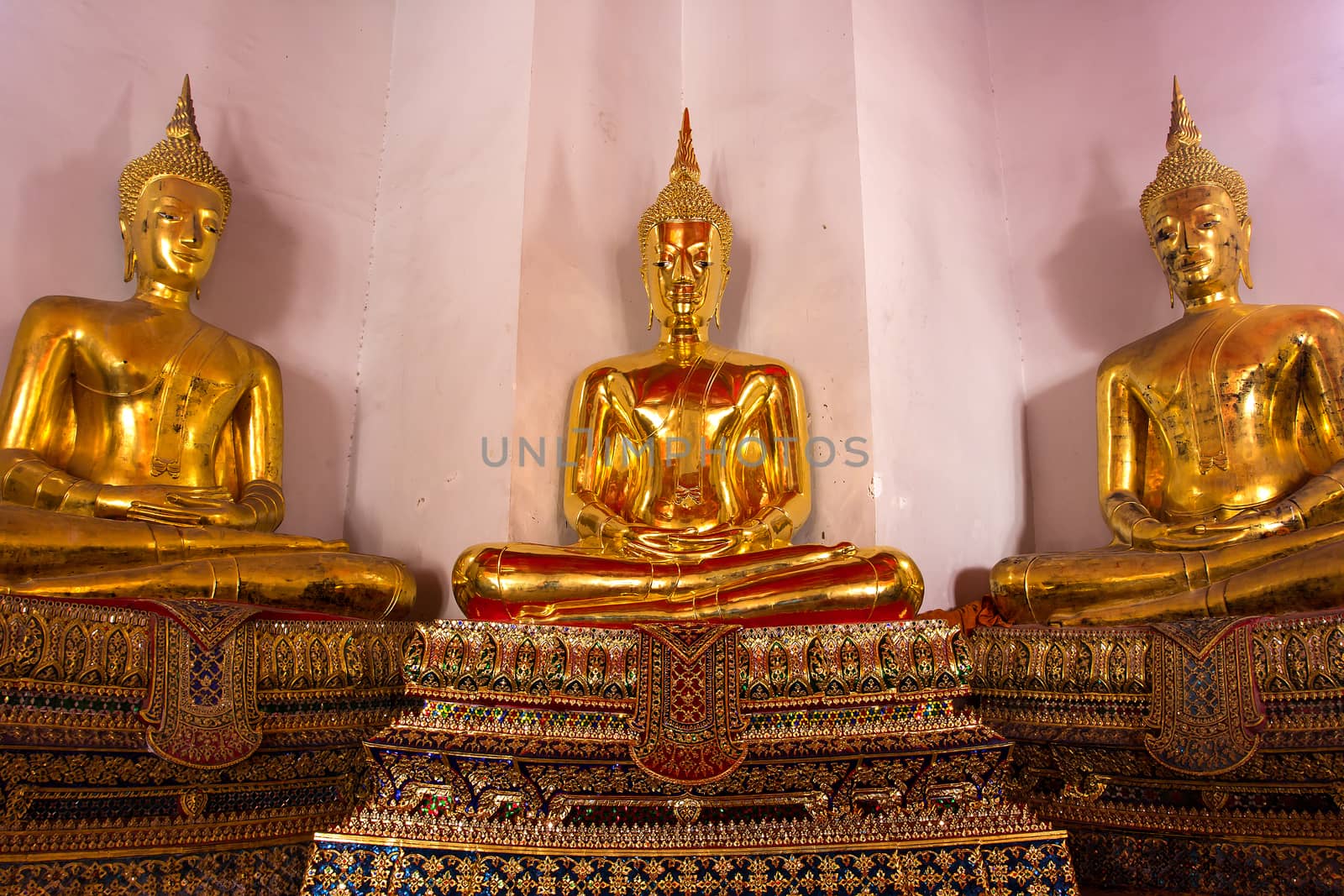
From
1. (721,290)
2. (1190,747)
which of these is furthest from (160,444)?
(1190,747)

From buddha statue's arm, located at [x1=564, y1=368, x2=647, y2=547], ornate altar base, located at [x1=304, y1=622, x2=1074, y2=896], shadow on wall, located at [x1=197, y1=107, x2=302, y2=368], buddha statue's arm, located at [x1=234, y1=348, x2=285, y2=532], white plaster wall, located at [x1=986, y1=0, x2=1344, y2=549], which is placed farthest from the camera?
shadow on wall, located at [x1=197, y1=107, x2=302, y2=368]

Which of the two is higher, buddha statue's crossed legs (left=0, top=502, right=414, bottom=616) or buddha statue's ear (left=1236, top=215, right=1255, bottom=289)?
buddha statue's ear (left=1236, top=215, right=1255, bottom=289)

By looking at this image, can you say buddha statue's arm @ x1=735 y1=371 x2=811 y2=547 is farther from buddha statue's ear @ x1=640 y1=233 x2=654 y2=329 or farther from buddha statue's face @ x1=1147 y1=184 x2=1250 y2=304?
buddha statue's face @ x1=1147 y1=184 x2=1250 y2=304

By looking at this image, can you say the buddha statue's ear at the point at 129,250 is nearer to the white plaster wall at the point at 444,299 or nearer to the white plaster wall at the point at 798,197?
the white plaster wall at the point at 444,299

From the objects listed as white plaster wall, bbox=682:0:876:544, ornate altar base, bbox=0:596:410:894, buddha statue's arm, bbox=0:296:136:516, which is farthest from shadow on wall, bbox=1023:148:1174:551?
buddha statue's arm, bbox=0:296:136:516

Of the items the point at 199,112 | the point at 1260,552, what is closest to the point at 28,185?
the point at 199,112

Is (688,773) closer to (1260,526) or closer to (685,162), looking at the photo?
(1260,526)

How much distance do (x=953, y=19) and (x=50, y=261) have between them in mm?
3076

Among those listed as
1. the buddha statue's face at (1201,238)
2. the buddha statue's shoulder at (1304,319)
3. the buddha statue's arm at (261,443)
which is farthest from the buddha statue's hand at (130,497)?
the buddha statue's shoulder at (1304,319)

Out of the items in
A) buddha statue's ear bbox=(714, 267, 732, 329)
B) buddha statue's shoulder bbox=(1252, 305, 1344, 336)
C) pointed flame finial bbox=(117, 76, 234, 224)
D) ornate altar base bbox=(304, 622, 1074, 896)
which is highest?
pointed flame finial bbox=(117, 76, 234, 224)

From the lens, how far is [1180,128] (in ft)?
10.4

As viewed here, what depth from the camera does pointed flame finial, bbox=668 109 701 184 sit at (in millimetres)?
3244

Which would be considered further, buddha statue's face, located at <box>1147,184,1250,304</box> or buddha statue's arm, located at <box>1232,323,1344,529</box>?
buddha statue's face, located at <box>1147,184,1250,304</box>

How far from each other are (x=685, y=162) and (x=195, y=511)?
1709 mm
